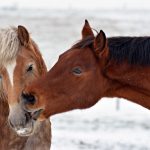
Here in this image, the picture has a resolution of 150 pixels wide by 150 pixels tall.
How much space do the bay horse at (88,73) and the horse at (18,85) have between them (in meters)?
0.89

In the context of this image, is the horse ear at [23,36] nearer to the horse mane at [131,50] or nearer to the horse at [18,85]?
the horse at [18,85]

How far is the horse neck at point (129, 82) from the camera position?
12.7ft

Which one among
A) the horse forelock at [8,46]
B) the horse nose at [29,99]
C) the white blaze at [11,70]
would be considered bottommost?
the white blaze at [11,70]

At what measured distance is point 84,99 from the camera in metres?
3.86

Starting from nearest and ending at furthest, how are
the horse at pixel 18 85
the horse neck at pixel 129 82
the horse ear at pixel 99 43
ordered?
the horse ear at pixel 99 43 < the horse neck at pixel 129 82 < the horse at pixel 18 85

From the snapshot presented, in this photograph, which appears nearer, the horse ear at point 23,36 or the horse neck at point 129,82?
the horse neck at point 129,82

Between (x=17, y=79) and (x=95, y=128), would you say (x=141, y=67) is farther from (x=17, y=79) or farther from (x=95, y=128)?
(x=95, y=128)

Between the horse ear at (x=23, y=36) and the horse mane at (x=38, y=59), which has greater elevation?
the horse ear at (x=23, y=36)

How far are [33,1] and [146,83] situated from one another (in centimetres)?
6849

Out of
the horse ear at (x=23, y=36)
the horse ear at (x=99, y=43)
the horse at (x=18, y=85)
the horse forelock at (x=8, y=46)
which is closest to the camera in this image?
the horse ear at (x=99, y=43)

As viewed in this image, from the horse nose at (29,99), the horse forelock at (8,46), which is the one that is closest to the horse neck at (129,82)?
the horse nose at (29,99)

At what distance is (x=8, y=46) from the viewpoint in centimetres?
514

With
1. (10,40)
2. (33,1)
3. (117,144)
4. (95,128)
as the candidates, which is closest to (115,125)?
(95,128)

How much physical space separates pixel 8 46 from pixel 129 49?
1.70m
